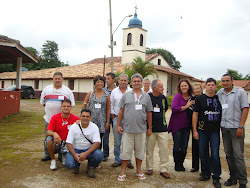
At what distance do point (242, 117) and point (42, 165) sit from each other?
357cm

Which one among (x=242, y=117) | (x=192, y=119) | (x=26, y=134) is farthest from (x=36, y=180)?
(x=26, y=134)

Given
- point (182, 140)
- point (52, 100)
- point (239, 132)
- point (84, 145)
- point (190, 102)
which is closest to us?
point (239, 132)

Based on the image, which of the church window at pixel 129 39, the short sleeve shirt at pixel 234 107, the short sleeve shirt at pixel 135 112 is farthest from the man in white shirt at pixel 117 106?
the church window at pixel 129 39

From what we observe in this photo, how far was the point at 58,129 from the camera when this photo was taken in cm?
436

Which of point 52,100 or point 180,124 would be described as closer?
point 180,124

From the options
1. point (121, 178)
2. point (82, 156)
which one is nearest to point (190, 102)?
point (121, 178)

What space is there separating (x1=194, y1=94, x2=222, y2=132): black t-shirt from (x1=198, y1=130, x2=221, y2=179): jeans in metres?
0.11

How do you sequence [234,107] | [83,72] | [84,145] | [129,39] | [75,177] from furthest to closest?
[83,72]
[129,39]
[84,145]
[75,177]
[234,107]

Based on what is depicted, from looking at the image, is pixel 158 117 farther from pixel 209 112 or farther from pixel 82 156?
pixel 82 156

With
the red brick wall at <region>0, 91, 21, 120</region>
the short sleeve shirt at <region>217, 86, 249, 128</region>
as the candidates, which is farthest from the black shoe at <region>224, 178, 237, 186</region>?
the red brick wall at <region>0, 91, 21, 120</region>

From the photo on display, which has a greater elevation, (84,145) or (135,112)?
(135,112)

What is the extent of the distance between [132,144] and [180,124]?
0.99m

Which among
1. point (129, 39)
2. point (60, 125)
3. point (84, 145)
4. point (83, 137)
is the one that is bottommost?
point (84, 145)

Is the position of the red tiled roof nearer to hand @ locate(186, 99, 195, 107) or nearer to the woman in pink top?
the woman in pink top
